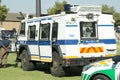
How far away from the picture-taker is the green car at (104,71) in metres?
9.19

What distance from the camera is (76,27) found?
14.0m

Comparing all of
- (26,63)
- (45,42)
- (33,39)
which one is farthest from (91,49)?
(26,63)

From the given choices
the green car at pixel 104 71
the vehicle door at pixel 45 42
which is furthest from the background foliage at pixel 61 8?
the green car at pixel 104 71

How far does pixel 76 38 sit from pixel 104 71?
4.62 metres

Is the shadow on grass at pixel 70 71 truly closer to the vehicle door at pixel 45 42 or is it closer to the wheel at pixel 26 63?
the wheel at pixel 26 63

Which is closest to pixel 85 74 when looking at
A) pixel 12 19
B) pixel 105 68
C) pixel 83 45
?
pixel 105 68

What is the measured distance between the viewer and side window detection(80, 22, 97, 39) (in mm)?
14148

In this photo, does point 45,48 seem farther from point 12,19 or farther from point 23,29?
point 12,19

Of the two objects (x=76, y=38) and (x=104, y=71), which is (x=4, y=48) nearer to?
(x=76, y=38)

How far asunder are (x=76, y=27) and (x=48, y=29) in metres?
1.50

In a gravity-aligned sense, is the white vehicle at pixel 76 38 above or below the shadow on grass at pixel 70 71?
above

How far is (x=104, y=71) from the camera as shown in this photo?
9.43m

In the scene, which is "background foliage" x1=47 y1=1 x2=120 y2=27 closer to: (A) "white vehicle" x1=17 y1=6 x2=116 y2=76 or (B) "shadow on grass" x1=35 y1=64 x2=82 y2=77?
(B) "shadow on grass" x1=35 y1=64 x2=82 y2=77

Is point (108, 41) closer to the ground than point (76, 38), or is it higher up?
closer to the ground
